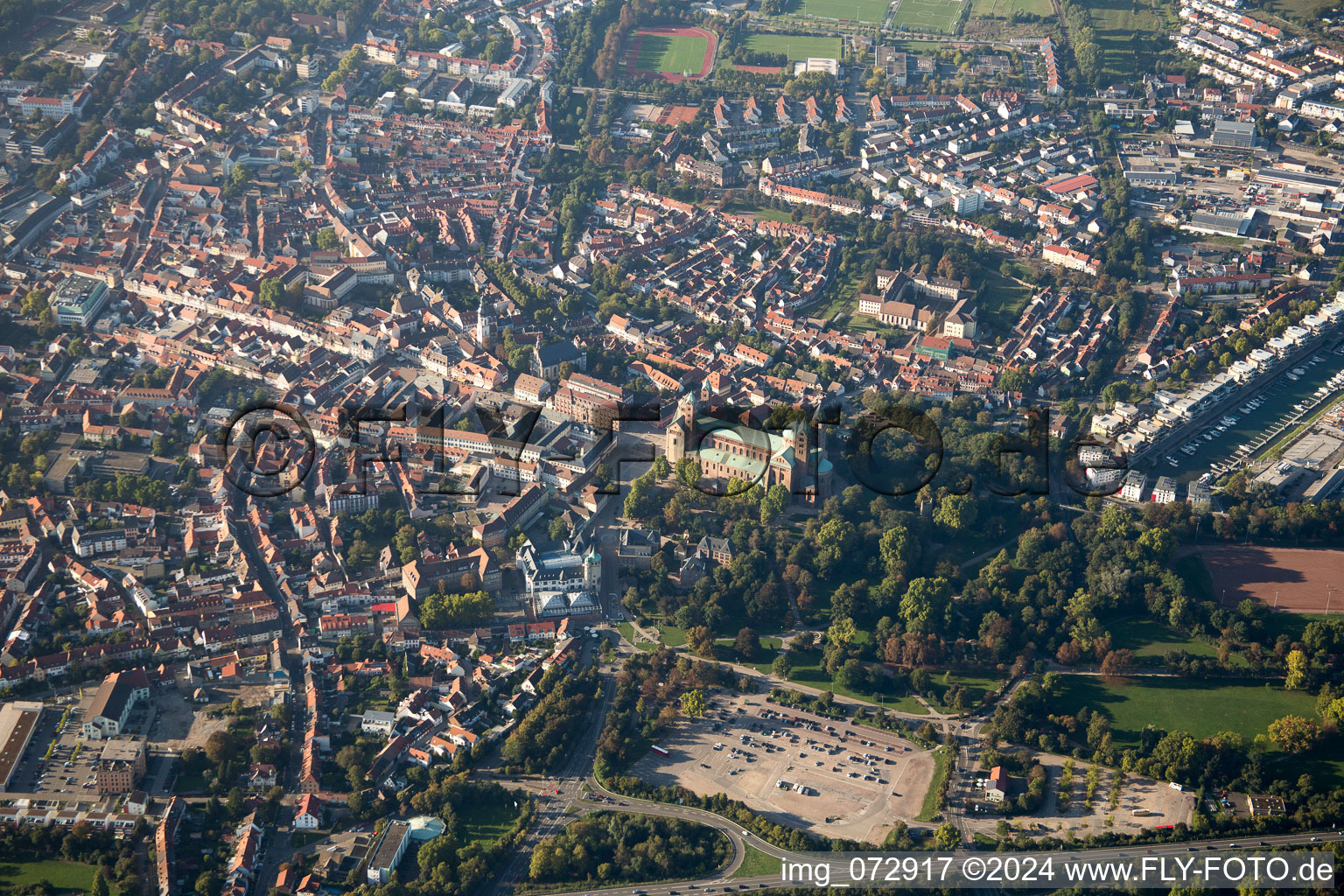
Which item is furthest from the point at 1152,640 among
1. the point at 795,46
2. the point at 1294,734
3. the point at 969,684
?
the point at 795,46

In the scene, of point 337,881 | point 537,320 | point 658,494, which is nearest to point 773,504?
point 658,494

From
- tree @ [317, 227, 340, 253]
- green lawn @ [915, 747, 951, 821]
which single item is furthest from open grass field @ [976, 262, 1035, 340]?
tree @ [317, 227, 340, 253]

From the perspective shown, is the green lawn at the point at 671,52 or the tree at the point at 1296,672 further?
the green lawn at the point at 671,52

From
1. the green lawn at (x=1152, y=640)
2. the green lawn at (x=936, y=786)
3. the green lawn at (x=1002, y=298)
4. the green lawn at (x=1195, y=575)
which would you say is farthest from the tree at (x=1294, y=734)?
the green lawn at (x=1002, y=298)

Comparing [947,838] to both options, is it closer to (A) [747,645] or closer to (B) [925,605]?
(A) [747,645]

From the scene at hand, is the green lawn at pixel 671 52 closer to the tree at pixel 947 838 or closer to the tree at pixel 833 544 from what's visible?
the tree at pixel 833 544

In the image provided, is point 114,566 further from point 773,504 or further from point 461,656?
point 773,504
